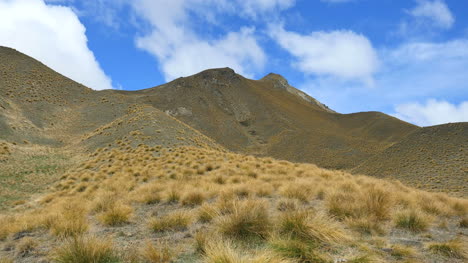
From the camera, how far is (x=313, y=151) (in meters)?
76.9

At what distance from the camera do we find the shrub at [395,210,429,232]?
20.3ft

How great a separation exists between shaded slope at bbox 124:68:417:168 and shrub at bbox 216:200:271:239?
223 feet

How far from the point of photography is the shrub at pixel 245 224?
17.1 ft

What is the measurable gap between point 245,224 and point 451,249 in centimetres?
363

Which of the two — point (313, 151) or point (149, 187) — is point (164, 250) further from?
point (313, 151)

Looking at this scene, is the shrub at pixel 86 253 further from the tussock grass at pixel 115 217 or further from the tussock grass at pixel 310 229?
the tussock grass at pixel 310 229

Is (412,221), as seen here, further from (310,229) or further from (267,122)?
(267,122)

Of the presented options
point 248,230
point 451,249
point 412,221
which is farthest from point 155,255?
point 412,221

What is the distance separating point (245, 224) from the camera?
5344mm

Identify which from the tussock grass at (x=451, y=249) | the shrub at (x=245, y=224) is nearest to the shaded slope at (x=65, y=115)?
the shrub at (x=245, y=224)

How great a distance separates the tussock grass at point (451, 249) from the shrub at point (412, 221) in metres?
1.23

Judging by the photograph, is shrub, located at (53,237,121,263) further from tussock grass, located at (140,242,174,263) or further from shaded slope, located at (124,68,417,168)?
shaded slope, located at (124,68,417,168)

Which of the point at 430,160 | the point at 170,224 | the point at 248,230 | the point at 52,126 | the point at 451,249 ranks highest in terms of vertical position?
the point at 430,160

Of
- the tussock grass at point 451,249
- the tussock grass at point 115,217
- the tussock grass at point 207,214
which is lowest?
the tussock grass at point 115,217
